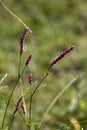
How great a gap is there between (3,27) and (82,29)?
2.95 feet

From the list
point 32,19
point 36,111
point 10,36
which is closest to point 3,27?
point 10,36

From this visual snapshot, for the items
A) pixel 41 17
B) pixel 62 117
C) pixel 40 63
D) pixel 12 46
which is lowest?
pixel 62 117

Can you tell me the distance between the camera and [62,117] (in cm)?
323

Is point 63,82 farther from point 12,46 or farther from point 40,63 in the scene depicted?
point 12,46

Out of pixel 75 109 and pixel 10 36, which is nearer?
pixel 75 109

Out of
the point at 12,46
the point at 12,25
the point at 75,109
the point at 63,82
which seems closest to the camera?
the point at 75,109

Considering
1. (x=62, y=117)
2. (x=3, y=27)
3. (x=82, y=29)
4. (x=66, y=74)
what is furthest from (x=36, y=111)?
(x=82, y=29)

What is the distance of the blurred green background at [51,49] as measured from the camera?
3.34 m

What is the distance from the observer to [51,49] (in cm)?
486

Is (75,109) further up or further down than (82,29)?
further down

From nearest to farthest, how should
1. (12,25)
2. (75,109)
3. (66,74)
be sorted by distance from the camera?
(75,109)
(66,74)
(12,25)

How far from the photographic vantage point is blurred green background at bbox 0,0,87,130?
334 centimetres

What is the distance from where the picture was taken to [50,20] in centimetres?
559

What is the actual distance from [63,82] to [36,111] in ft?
2.63
